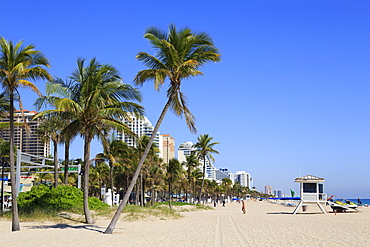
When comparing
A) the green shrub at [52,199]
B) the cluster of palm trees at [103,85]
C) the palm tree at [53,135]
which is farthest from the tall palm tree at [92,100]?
the palm tree at [53,135]

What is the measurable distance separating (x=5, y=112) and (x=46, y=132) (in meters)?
Answer: 13.8

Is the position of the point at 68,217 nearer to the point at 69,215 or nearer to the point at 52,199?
the point at 69,215

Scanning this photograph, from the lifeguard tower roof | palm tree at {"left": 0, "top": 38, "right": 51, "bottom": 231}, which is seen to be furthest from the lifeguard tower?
palm tree at {"left": 0, "top": 38, "right": 51, "bottom": 231}

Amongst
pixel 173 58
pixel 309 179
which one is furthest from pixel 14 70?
pixel 309 179

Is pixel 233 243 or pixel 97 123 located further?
pixel 97 123

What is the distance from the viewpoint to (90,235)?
15102 millimetres

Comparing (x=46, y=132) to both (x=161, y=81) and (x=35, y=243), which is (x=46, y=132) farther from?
(x=35, y=243)

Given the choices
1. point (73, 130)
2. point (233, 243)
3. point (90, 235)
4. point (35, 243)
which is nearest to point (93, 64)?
point (73, 130)

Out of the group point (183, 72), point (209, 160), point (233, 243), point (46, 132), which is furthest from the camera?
point (209, 160)

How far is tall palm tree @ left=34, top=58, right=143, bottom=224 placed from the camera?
18.5 meters

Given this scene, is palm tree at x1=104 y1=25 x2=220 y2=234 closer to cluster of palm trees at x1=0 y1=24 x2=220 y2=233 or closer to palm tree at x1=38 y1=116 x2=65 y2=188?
cluster of palm trees at x1=0 y1=24 x2=220 y2=233

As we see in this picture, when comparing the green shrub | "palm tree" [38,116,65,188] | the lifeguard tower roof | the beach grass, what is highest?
"palm tree" [38,116,65,188]

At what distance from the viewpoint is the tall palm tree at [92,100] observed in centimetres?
1850

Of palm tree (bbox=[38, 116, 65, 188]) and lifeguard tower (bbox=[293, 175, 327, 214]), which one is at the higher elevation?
palm tree (bbox=[38, 116, 65, 188])
